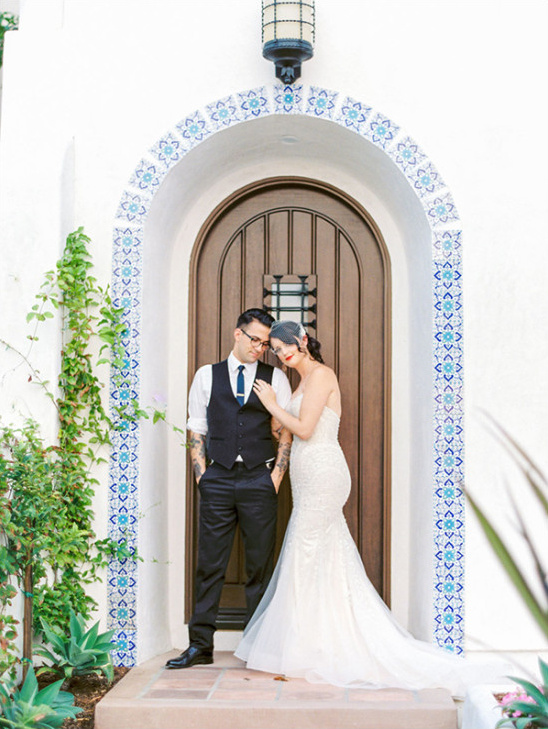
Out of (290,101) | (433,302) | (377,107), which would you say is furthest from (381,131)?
(433,302)

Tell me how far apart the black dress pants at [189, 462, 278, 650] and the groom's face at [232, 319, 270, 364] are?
573mm

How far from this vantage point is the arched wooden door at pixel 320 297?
506 cm

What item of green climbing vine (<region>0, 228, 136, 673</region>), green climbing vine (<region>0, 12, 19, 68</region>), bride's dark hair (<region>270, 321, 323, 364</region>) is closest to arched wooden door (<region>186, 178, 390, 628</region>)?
bride's dark hair (<region>270, 321, 323, 364</region>)

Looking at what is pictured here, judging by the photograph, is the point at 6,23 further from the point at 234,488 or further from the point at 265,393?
the point at 234,488

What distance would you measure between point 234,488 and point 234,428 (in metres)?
0.31

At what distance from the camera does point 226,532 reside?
449 centimetres

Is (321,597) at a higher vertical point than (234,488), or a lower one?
lower

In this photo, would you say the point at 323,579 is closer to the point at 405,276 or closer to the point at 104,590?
the point at 104,590

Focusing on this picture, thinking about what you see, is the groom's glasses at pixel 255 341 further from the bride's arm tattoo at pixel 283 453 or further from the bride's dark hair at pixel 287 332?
the bride's arm tattoo at pixel 283 453

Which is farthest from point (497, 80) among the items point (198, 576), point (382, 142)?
point (198, 576)

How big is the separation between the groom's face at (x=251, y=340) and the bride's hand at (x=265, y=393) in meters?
0.14

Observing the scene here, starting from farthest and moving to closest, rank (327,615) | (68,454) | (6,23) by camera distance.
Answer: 1. (6,23)
2. (68,454)
3. (327,615)

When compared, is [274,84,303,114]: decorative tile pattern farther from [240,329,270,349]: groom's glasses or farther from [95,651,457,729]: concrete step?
[95,651,457,729]: concrete step

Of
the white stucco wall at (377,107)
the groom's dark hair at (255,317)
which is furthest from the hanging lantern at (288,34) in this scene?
the groom's dark hair at (255,317)
